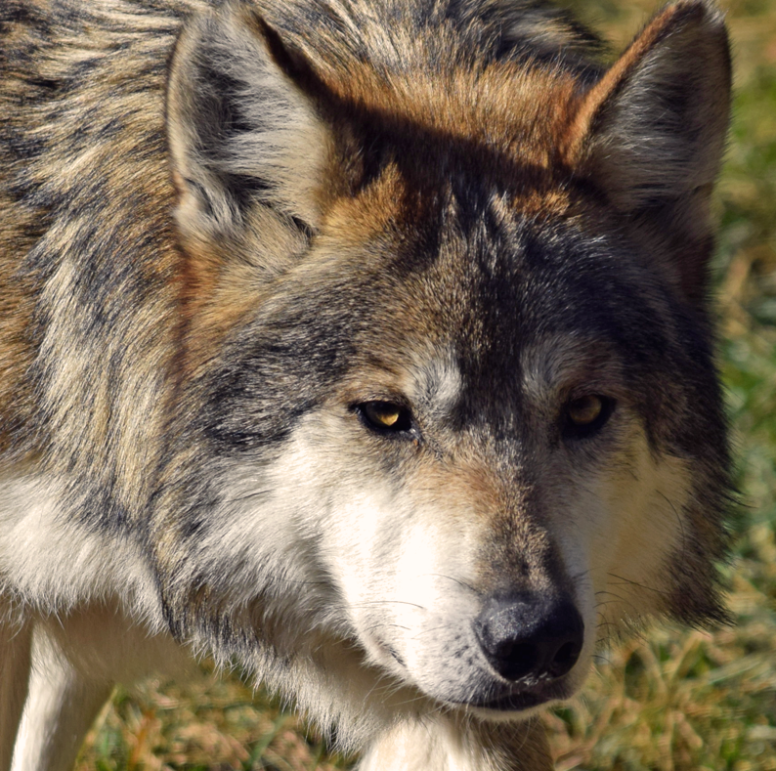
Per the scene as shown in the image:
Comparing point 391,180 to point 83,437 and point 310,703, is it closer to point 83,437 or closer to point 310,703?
point 83,437

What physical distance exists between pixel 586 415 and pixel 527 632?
646 millimetres

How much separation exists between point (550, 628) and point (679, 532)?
0.83m

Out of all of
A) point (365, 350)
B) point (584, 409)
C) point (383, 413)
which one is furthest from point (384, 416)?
point (584, 409)

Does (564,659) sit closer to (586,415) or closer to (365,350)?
(586,415)

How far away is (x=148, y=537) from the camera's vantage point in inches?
131

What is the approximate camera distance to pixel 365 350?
3.01 meters

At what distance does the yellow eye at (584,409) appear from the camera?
3.11 metres

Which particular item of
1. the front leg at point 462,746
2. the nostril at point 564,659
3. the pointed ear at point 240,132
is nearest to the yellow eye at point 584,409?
the nostril at point 564,659

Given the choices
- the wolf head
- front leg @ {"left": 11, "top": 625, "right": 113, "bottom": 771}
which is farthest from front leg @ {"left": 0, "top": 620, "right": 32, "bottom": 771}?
the wolf head

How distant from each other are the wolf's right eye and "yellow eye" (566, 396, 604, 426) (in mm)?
432

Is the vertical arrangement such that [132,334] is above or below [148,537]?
above

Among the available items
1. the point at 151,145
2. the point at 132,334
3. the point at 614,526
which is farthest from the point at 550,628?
the point at 151,145

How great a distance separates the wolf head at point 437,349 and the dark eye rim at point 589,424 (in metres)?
0.02

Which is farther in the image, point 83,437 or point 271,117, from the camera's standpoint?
point 83,437
